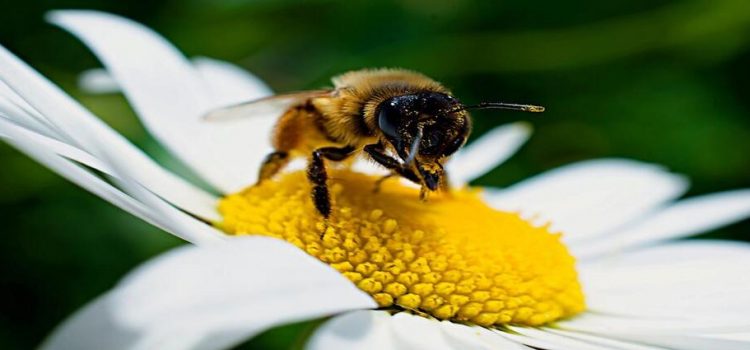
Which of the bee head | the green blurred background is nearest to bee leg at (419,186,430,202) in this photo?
the bee head

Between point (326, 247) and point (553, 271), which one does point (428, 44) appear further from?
point (326, 247)

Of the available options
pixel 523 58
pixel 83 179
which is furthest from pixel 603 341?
pixel 523 58

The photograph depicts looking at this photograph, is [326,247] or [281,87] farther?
[281,87]

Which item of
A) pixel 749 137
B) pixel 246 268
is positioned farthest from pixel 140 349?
pixel 749 137

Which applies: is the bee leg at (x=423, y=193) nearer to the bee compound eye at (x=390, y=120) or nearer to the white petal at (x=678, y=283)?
the bee compound eye at (x=390, y=120)

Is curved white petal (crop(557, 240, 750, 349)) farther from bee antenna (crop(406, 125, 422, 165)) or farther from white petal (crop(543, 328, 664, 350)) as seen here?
bee antenna (crop(406, 125, 422, 165))

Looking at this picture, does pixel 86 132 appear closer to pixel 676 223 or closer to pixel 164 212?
pixel 164 212
